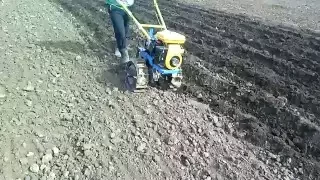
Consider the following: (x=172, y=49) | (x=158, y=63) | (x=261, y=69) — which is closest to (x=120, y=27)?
(x=158, y=63)

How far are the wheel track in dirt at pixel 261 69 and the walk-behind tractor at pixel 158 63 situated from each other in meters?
0.74

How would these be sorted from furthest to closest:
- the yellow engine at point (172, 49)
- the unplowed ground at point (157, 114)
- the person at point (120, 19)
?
the person at point (120, 19) < the yellow engine at point (172, 49) < the unplowed ground at point (157, 114)

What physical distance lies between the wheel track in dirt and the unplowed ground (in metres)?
0.02

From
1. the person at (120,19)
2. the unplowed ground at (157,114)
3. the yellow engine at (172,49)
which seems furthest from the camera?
the person at (120,19)

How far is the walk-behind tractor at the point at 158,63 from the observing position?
497 centimetres

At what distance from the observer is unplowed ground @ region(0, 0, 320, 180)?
12.8 ft

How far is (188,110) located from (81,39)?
12.9ft

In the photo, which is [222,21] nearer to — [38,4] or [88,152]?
[38,4]

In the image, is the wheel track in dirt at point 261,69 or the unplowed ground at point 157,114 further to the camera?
the wheel track in dirt at point 261,69

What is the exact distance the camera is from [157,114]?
15.8ft

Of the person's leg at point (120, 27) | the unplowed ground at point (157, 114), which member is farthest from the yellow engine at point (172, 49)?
the person's leg at point (120, 27)

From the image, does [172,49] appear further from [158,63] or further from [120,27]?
[120,27]

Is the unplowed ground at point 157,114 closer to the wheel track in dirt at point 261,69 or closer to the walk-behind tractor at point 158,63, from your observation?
the wheel track in dirt at point 261,69

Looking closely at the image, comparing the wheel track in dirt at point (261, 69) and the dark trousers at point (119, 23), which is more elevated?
the dark trousers at point (119, 23)
